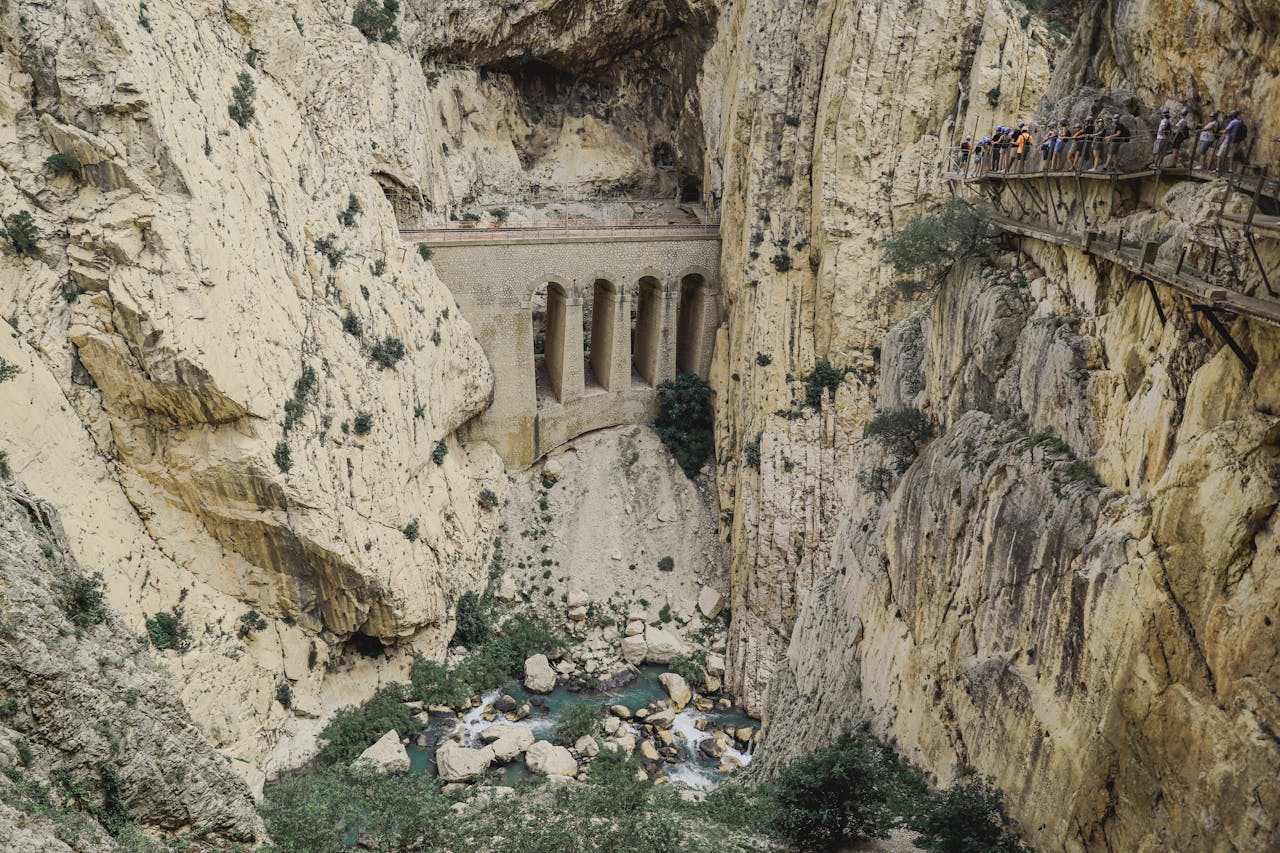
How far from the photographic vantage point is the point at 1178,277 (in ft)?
36.7

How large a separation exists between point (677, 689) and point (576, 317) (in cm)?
1608

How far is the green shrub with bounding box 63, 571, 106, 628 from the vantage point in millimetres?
13727

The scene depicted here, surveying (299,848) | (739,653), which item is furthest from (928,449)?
(739,653)

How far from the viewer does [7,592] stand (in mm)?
12164

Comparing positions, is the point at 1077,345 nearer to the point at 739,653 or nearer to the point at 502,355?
the point at 739,653

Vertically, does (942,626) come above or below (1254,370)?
below

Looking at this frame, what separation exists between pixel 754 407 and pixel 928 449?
20226mm

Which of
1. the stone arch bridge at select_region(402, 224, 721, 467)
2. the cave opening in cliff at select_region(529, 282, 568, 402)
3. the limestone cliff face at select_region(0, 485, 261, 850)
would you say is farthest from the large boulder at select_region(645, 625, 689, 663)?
the limestone cliff face at select_region(0, 485, 261, 850)

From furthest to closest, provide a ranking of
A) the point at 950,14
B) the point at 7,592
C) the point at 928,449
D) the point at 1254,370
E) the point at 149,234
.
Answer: the point at 950,14
the point at 149,234
the point at 928,449
the point at 7,592
the point at 1254,370

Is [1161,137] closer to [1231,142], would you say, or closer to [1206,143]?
[1206,143]

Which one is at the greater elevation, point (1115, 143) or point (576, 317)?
point (1115, 143)

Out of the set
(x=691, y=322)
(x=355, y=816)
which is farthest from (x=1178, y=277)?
(x=691, y=322)

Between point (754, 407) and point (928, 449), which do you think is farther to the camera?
point (754, 407)

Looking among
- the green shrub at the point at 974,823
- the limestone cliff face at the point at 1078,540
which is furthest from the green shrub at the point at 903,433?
the green shrub at the point at 974,823
